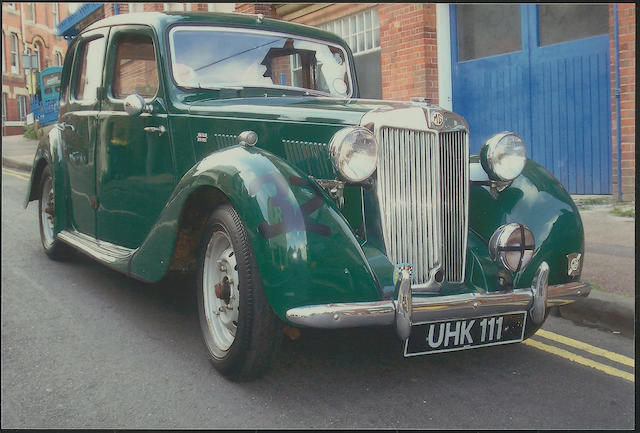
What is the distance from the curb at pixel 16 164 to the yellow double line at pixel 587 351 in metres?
12.6

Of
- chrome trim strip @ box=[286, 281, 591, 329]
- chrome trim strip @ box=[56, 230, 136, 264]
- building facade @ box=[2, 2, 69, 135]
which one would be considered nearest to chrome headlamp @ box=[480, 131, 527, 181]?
chrome trim strip @ box=[286, 281, 591, 329]

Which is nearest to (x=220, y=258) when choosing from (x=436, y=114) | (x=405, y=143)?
(x=405, y=143)

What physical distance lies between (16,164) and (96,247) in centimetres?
1147

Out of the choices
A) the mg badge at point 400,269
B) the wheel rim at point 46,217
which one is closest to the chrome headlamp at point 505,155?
the mg badge at point 400,269

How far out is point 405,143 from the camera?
297cm

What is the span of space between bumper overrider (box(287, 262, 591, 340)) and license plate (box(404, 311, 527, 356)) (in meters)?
0.05

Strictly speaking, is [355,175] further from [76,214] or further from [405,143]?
[76,214]

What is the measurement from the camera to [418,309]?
2664mm

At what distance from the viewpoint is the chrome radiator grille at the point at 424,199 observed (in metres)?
2.95

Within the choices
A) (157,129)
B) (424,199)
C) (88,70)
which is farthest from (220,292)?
(88,70)

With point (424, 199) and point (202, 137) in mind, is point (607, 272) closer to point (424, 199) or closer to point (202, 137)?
point (424, 199)

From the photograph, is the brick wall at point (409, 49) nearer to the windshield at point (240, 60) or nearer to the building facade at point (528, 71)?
the building facade at point (528, 71)

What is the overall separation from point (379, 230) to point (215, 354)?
3.34 ft

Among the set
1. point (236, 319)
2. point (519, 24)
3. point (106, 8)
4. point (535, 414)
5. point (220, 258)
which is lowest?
point (535, 414)
